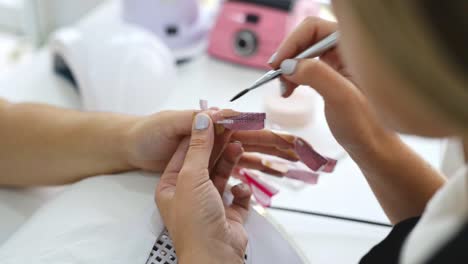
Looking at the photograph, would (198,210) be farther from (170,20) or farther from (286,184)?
(170,20)

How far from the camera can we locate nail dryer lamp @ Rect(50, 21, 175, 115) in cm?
91

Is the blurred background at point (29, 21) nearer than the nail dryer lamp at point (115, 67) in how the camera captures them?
No

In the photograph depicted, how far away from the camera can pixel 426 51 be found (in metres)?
0.32

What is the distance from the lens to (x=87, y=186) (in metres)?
0.68

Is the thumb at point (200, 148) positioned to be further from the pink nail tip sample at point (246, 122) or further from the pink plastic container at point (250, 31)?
the pink plastic container at point (250, 31)

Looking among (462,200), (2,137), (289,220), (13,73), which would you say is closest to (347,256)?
(289,220)

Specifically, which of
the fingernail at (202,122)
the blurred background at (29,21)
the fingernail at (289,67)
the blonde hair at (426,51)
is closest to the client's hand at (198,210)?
the fingernail at (202,122)

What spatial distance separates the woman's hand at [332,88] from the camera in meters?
0.58

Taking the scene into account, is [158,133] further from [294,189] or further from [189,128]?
[294,189]

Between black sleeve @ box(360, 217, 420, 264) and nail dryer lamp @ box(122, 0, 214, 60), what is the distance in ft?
2.13

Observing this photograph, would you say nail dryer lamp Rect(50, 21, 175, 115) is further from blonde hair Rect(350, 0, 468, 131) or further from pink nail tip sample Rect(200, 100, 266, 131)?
blonde hair Rect(350, 0, 468, 131)

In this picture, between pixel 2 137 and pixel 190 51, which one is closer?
pixel 2 137

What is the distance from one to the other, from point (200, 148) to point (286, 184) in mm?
254

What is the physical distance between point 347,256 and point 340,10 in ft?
1.33
